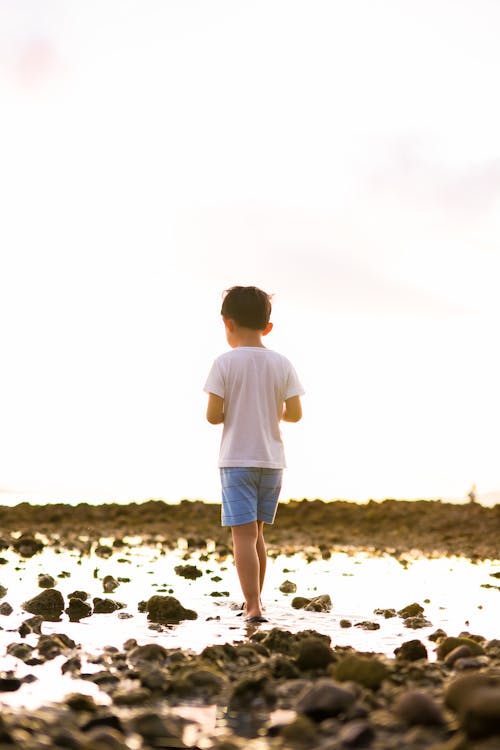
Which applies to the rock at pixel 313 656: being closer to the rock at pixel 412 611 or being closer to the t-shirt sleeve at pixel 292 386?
the rock at pixel 412 611

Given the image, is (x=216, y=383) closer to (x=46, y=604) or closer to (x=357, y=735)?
(x=46, y=604)

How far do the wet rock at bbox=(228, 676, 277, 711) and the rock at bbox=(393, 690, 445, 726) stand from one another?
677 millimetres

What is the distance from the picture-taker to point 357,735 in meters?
3.06

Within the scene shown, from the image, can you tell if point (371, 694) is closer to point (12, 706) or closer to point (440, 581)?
point (12, 706)

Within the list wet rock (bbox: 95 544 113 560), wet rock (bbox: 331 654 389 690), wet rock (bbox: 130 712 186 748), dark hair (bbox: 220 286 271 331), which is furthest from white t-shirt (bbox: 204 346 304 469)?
wet rock (bbox: 95 544 113 560)

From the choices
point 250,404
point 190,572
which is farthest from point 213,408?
point 190,572

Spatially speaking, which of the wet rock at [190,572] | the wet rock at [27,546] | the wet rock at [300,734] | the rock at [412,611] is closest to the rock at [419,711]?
the wet rock at [300,734]

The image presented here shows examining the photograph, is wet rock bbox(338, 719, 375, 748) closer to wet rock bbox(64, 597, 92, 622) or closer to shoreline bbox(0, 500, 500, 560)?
wet rock bbox(64, 597, 92, 622)

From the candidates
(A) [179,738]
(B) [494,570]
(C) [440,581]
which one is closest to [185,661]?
(A) [179,738]

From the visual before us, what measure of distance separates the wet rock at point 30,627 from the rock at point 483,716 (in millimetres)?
3358

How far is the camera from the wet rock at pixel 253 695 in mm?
3799

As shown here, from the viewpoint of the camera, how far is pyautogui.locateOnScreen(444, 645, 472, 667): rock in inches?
186

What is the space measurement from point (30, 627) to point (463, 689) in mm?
3259

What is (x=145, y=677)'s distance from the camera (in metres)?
4.09
